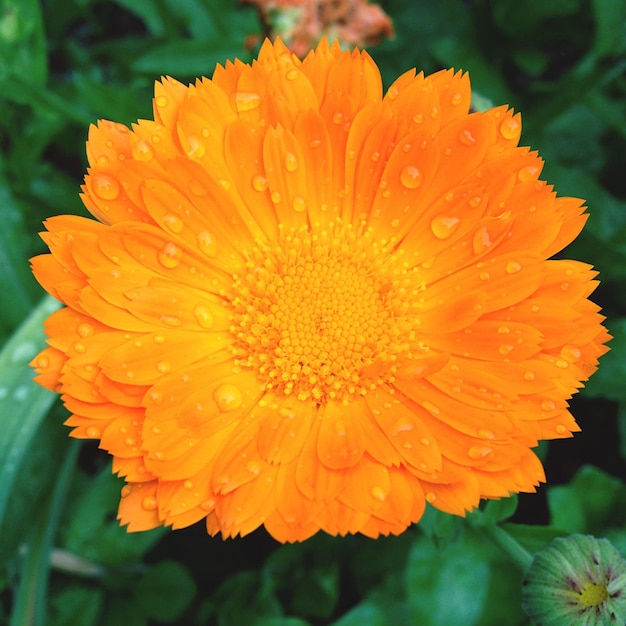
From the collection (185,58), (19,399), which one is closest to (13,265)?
(19,399)

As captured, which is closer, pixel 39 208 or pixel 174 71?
pixel 174 71

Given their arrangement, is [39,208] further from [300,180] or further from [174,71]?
[300,180]

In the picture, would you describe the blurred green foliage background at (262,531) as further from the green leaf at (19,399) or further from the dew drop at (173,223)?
the dew drop at (173,223)

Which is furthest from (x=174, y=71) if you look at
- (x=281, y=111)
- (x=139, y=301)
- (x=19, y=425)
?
(x=19, y=425)

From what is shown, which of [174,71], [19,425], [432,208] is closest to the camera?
[432,208]

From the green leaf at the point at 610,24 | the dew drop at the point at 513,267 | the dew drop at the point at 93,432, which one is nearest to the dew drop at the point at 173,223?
the dew drop at the point at 93,432

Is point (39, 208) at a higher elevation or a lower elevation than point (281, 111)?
higher

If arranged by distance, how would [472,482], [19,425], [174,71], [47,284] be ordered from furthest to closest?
1. [174,71]
2. [19,425]
3. [47,284]
4. [472,482]

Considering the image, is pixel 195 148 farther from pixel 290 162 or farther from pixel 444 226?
pixel 444 226

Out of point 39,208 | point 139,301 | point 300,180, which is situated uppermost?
point 39,208
